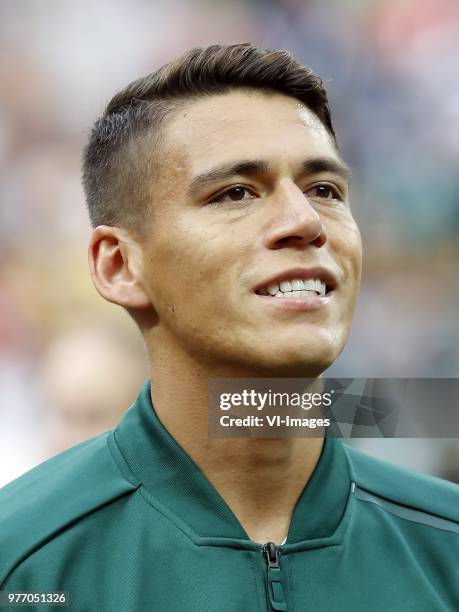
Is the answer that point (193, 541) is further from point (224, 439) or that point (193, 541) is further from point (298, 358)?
point (298, 358)

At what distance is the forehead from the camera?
1988mm

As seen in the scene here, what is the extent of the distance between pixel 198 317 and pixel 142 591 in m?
0.57

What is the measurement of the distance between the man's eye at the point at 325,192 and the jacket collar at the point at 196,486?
57cm

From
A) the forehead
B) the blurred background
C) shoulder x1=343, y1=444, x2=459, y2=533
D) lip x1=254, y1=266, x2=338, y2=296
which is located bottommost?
shoulder x1=343, y1=444, x2=459, y2=533

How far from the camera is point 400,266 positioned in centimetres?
508

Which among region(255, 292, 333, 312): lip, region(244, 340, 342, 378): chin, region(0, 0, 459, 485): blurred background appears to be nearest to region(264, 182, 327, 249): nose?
region(255, 292, 333, 312): lip

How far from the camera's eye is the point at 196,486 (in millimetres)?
1906

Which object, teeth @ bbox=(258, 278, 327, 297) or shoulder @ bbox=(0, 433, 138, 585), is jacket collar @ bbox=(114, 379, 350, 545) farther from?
teeth @ bbox=(258, 278, 327, 297)

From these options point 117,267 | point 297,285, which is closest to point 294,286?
point 297,285

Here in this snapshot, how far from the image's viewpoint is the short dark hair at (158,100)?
85.0 inches

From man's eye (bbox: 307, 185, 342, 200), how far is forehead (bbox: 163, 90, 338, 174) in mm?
78

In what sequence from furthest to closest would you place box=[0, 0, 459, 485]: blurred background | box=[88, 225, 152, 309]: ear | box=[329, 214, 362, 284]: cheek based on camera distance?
box=[0, 0, 459, 485]: blurred background < box=[88, 225, 152, 309]: ear < box=[329, 214, 362, 284]: cheek

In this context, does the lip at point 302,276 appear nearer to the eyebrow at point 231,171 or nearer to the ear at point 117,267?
the eyebrow at point 231,171

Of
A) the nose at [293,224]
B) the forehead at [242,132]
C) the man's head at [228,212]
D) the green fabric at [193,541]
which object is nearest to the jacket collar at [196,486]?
the green fabric at [193,541]
